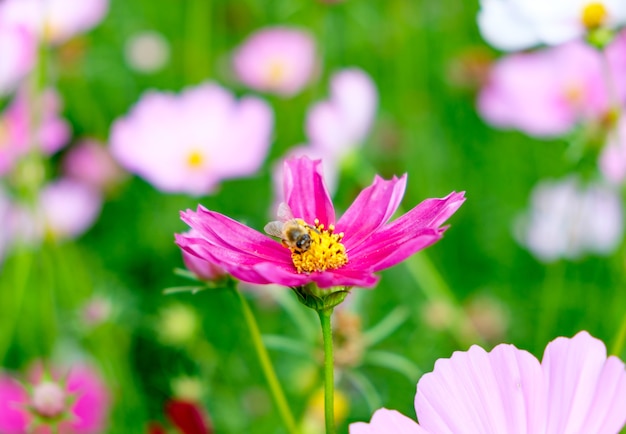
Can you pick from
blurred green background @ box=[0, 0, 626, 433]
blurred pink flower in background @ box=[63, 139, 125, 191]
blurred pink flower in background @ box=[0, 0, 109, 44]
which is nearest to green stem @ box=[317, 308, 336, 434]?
blurred green background @ box=[0, 0, 626, 433]

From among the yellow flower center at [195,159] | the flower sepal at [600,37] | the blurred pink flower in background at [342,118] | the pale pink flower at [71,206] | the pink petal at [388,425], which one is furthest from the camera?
the pale pink flower at [71,206]

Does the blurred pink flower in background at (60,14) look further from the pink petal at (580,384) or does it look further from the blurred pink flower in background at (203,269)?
the pink petal at (580,384)

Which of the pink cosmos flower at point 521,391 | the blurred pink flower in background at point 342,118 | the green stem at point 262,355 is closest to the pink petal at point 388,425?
the pink cosmos flower at point 521,391

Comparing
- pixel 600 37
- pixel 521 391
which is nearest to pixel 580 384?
pixel 521 391

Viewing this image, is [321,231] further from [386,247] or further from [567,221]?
[567,221]

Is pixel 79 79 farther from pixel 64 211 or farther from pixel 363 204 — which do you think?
pixel 363 204

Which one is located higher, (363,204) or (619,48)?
(619,48)

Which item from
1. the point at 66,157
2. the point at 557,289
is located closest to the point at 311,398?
the point at 557,289
